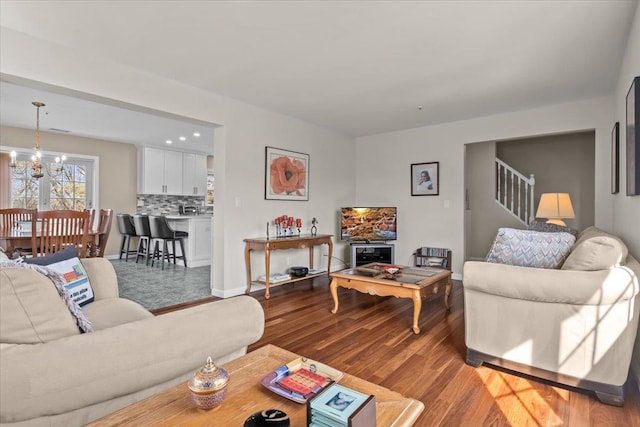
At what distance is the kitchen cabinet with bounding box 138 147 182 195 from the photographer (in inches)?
276

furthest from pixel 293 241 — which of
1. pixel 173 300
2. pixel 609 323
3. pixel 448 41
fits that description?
pixel 609 323

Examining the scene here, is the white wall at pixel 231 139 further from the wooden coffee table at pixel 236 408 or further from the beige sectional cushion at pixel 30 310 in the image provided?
the wooden coffee table at pixel 236 408

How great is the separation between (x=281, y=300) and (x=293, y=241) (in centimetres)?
74

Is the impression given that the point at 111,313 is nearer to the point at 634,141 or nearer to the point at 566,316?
the point at 566,316

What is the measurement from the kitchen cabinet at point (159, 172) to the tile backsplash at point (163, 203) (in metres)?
0.31

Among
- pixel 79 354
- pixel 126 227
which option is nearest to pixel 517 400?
pixel 79 354

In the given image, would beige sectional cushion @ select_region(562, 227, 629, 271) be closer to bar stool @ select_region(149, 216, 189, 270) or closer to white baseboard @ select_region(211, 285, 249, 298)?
white baseboard @ select_region(211, 285, 249, 298)

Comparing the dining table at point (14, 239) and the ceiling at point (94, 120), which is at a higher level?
the ceiling at point (94, 120)

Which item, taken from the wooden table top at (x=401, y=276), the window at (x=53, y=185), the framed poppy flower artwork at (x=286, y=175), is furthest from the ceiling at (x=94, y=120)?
the wooden table top at (x=401, y=276)

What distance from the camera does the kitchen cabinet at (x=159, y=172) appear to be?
23.0 ft

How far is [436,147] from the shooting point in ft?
17.1

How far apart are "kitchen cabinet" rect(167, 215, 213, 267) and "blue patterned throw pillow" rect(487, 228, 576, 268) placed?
4710 mm

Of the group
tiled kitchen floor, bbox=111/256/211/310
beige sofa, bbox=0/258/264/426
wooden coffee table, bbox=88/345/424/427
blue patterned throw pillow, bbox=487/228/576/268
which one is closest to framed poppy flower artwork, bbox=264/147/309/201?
tiled kitchen floor, bbox=111/256/211/310

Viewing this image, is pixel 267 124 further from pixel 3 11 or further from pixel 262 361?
pixel 262 361
